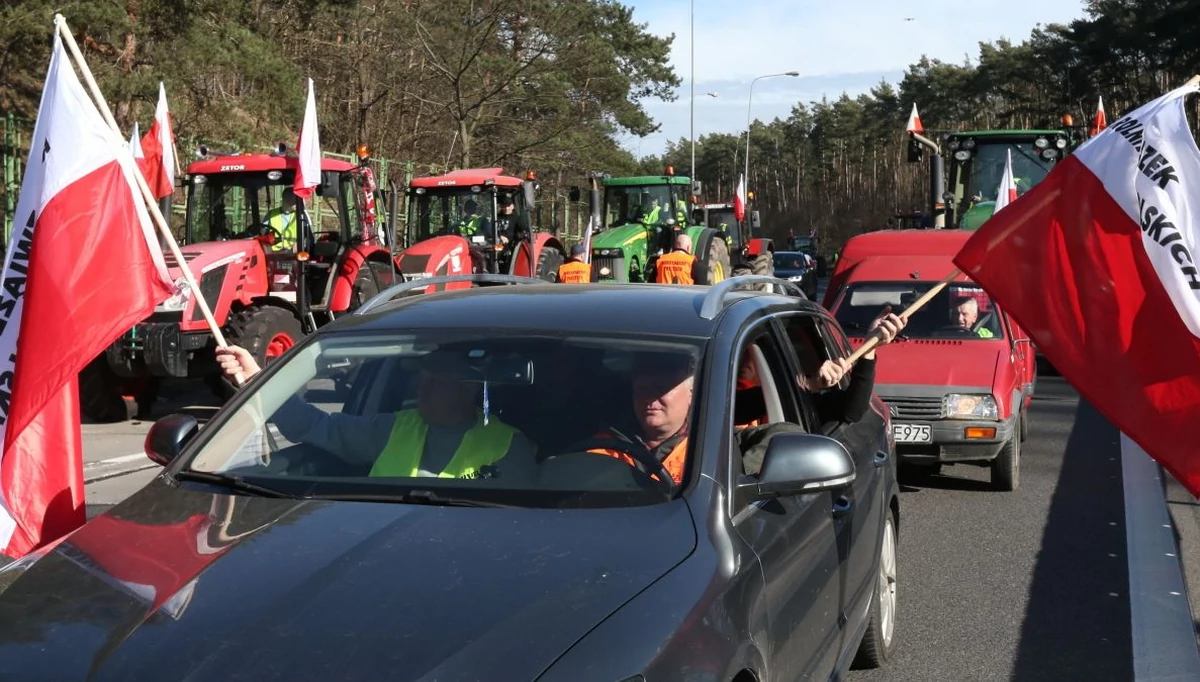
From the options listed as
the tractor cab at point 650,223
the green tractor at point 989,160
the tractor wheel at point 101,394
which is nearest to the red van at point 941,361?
the tractor wheel at point 101,394

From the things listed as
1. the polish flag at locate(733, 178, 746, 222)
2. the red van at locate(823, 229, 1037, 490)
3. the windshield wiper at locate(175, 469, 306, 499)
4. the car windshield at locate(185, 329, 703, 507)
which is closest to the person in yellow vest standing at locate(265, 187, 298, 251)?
the red van at locate(823, 229, 1037, 490)

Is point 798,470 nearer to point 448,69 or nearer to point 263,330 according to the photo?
point 263,330

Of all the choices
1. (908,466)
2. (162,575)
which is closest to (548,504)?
(162,575)

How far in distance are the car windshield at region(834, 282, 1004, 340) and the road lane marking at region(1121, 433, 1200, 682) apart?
1.63 m

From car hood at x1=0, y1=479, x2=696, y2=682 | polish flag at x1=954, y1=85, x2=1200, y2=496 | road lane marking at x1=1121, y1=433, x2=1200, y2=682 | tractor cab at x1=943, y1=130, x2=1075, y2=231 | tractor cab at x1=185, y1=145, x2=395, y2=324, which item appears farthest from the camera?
tractor cab at x1=943, y1=130, x2=1075, y2=231

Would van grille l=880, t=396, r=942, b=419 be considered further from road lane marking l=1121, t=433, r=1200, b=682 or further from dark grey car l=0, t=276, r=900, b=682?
dark grey car l=0, t=276, r=900, b=682

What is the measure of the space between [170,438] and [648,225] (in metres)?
20.4

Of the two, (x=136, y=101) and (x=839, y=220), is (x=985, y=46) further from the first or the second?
(x=136, y=101)

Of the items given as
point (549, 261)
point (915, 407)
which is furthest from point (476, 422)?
point (549, 261)

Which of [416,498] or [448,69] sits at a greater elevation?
[448,69]

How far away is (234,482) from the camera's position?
4.03 m

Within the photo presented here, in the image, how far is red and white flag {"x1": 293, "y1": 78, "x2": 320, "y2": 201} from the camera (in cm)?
1366

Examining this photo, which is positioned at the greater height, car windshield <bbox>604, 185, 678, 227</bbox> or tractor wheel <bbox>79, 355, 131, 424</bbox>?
car windshield <bbox>604, 185, 678, 227</bbox>

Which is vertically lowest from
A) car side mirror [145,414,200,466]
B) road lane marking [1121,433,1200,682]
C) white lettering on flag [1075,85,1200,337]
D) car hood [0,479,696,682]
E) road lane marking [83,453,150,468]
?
road lane marking [83,453,150,468]
